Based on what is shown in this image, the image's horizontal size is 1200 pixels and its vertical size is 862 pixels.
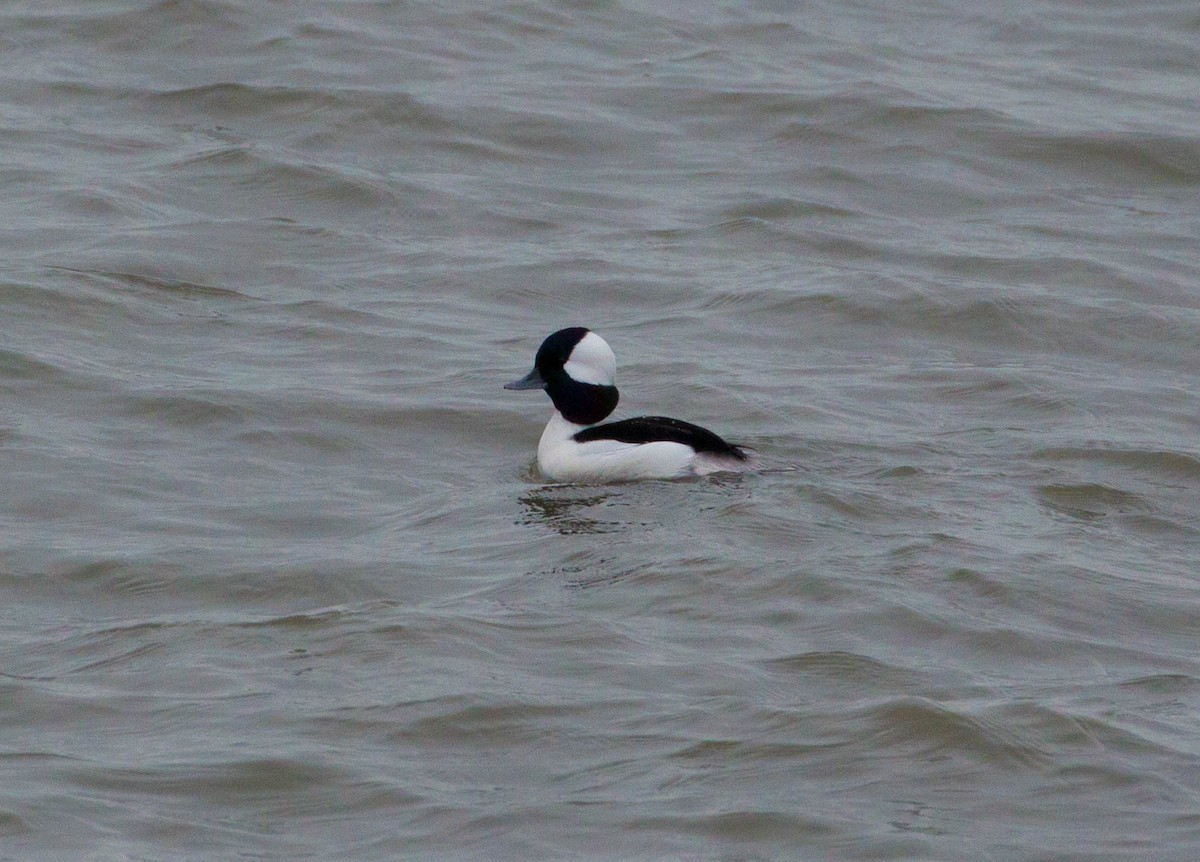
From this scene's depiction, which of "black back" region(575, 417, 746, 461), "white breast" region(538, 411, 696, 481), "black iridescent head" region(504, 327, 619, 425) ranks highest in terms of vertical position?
"black iridescent head" region(504, 327, 619, 425)

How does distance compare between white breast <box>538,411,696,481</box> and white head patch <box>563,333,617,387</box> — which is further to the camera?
white head patch <box>563,333,617,387</box>

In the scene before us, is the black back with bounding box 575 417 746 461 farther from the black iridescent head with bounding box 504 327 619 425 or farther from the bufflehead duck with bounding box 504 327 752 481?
the black iridescent head with bounding box 504 327 619 425

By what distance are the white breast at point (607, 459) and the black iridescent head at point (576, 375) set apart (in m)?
0.10

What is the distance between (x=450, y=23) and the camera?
18172 millimetres

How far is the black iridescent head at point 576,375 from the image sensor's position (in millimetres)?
9914

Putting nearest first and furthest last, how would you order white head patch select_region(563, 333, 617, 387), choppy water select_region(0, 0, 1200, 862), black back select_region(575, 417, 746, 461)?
1. choppy water select_region(0, 0, 1200, 862)
2. black back select_region(575, 417, 746, 461)
3. white head patch select_region(563, 333, 617, 387)

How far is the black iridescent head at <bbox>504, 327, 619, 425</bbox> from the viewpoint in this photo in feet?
32.5

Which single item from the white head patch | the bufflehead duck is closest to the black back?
the bufflehead duck

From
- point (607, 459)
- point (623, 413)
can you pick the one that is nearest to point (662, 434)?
point (607, 459)

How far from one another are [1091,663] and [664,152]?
28.6 ft

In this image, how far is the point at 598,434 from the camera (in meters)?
9.70

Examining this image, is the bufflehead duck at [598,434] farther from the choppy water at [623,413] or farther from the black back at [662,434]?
the choppy water at [623,413]

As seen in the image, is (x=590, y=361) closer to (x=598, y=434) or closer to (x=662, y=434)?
(x=598, y=434)

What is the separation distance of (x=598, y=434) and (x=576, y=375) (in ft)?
1.28
